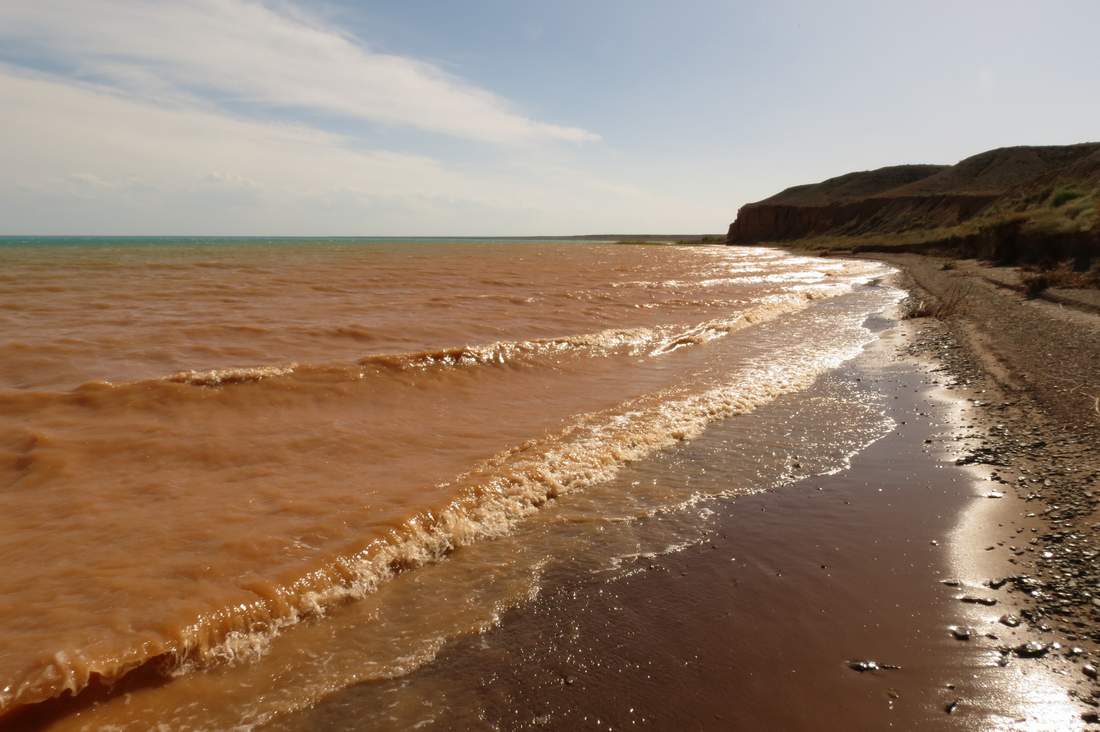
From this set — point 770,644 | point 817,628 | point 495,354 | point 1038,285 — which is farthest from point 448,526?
point 1038,285

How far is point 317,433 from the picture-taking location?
275 inches

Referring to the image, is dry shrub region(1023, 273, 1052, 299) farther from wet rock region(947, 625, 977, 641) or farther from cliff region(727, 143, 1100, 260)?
wet rock region(947, 625, 977, 641)

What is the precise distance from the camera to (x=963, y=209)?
5100 cm

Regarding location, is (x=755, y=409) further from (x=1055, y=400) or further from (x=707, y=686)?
(x=707, y=686)

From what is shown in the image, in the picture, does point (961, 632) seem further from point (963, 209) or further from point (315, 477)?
point (963, 209)

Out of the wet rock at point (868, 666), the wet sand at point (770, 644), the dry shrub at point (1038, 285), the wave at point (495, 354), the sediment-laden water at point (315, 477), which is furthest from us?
the dry shrub at point (1038, 285)

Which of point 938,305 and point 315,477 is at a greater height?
point 938,305

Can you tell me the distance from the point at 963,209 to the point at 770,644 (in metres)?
59.8

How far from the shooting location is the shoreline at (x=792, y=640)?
2.83 metres

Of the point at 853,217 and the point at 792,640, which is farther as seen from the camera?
the point at 853,217

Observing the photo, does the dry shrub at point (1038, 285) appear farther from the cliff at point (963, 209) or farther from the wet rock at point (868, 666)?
the wet rock at point (868, 666)

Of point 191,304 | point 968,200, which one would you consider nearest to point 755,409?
point 191,304

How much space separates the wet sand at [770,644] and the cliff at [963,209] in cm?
2247

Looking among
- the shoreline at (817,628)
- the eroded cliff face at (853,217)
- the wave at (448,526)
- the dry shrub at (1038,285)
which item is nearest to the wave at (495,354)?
the wave at (448,526)
